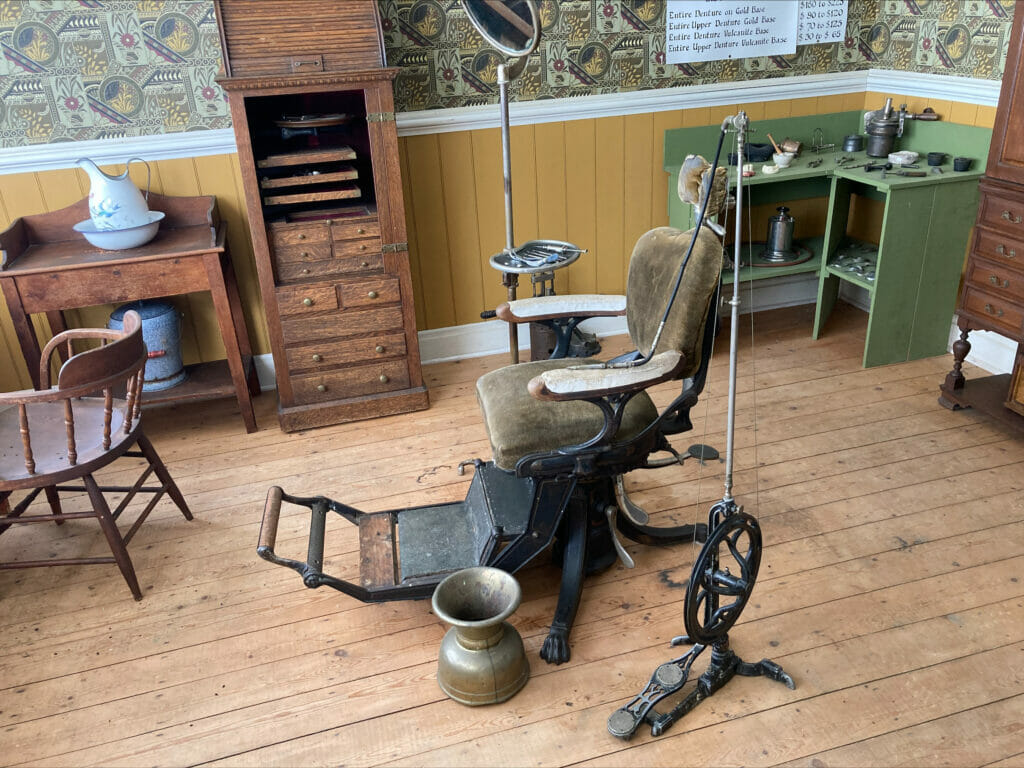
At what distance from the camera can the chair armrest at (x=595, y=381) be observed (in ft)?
6.71

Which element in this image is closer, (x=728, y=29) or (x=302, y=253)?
(x=302, y=253)

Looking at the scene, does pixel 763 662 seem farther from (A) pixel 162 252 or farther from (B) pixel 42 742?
(A) pixel 162 252

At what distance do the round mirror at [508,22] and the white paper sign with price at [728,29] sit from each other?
1.34 m

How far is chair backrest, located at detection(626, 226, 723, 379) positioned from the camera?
215cm

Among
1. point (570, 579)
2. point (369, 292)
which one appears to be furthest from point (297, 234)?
point (570, 579)

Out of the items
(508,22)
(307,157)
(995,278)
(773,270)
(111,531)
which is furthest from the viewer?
(773,270)

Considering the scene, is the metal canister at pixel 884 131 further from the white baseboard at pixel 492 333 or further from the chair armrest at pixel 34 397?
the chair armrest at pixel 34 397

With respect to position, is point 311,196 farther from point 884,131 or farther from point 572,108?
point 884,131

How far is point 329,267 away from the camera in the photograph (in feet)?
11.1

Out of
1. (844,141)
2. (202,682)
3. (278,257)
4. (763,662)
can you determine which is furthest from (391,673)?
(844,141)

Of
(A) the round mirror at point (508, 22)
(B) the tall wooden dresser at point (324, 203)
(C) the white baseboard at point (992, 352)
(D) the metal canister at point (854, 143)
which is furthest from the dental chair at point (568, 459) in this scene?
(D) the metal canister at point (854, 143)

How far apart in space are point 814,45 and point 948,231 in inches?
44.5

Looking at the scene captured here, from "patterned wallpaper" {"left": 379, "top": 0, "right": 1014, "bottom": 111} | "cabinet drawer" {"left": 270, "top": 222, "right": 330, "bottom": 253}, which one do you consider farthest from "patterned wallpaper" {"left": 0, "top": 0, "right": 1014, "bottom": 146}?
"cabinet drawer" {"left": 270, "top": 222, "right": 330, "bottom": 253}

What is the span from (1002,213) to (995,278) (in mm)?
237
